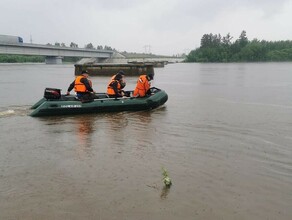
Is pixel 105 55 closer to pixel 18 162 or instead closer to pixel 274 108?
pixel 274 108

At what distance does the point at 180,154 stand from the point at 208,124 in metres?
3.48

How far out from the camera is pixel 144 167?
657 cm

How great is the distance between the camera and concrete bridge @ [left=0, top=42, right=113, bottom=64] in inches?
2352

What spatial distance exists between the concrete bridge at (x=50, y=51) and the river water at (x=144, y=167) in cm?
5278

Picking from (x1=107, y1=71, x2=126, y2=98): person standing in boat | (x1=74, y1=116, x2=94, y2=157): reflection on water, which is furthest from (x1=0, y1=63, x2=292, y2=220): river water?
(x1=107, y1=71, x2=126, y2=98): person standing in boat

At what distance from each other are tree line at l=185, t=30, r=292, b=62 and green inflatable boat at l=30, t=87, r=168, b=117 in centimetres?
10676

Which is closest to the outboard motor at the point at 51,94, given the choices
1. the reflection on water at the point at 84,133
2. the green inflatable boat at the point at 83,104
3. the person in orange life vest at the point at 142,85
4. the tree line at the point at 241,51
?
the green inflatable boat at the point at 83,104

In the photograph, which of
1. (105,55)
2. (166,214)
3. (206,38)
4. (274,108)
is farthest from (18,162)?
(206,38)

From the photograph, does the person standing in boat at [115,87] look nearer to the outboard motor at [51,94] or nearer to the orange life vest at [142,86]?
the orange life vest at [142,86]

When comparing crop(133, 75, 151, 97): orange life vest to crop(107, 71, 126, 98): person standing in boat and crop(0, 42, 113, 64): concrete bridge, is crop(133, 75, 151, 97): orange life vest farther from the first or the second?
crop(0, 42, 113, 64): concrete bridge

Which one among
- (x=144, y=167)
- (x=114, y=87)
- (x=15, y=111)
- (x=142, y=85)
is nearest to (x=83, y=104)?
(x=114, y=87)

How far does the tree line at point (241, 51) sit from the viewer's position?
11400cm

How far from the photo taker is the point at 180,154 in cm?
744

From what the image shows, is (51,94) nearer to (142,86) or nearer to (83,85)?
(83,85)
